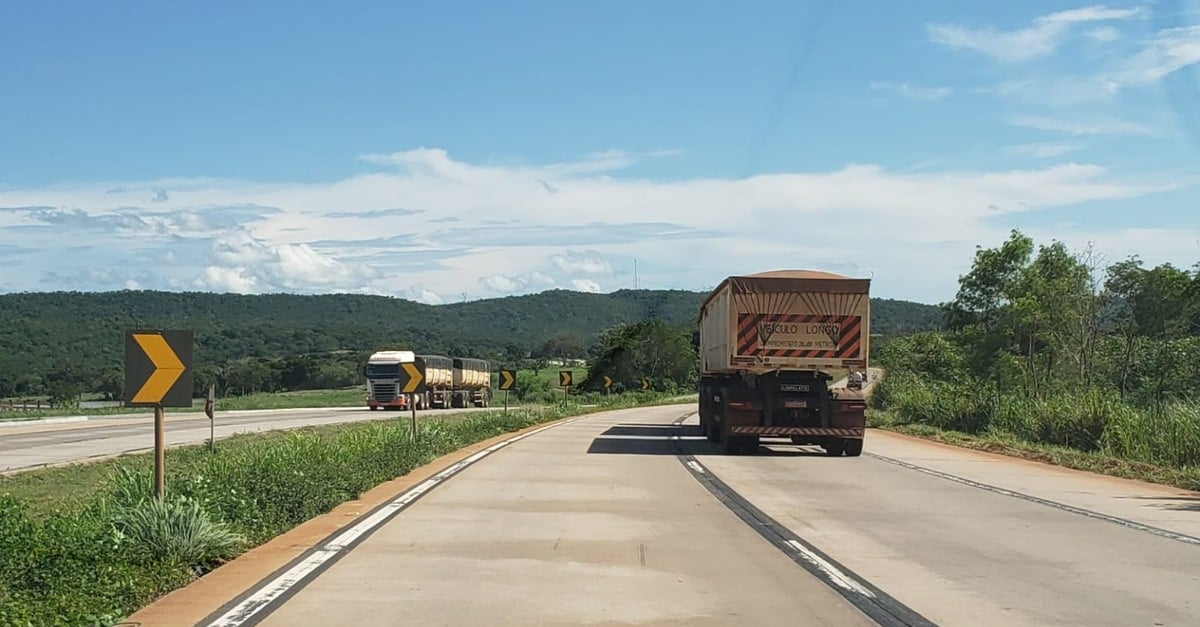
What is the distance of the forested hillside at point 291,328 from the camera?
77.4 metres

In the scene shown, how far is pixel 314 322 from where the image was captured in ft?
475

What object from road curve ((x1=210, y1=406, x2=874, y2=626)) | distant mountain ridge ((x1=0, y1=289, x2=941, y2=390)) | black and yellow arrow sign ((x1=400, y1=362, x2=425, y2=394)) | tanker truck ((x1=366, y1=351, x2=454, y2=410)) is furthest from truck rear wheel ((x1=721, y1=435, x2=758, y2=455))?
tanker truck ((x1=366, y1=351, x2=454, y2=410))

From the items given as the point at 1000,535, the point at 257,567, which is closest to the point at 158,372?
the point at 257,567

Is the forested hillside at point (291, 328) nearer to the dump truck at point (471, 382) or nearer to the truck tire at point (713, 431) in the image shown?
the dump truck at point (471, 382)

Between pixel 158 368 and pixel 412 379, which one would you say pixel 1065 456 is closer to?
pixel 412 379

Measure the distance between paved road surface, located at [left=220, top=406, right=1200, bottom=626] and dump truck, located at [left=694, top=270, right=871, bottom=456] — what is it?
14.9 feet

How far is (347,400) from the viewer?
3391 inches

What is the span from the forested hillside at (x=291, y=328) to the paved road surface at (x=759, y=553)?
1023 inches

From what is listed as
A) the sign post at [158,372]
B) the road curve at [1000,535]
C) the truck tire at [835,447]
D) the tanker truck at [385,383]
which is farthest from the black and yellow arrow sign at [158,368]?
the tanker truck at [385,383]

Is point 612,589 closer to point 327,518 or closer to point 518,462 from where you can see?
point 327,518

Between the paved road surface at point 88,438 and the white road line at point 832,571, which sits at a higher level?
the white road line at point 832,571

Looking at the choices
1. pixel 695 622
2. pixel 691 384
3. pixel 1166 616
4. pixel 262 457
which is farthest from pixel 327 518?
pixel 691 384

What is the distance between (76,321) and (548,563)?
8710 centimetres

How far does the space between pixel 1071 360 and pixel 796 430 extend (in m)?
17.2
